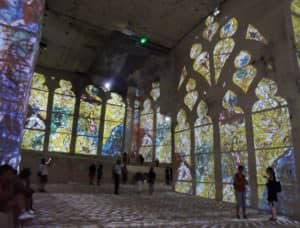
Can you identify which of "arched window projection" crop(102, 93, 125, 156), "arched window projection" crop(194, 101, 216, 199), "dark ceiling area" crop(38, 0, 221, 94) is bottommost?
"arched window projection" crop(194, 101, 216, 199)

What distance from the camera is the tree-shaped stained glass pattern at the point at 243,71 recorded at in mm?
7215

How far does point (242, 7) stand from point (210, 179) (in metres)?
6.08

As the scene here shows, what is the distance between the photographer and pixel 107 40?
12.4m

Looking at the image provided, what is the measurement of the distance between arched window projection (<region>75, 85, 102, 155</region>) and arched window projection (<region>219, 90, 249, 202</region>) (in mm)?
10386

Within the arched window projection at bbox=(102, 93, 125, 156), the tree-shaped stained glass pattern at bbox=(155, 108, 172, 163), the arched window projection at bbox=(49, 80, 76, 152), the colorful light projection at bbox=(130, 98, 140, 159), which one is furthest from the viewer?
the arched window projection at bbox=(102, 93, 125, 156)

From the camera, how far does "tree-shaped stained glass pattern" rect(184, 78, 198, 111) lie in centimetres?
967

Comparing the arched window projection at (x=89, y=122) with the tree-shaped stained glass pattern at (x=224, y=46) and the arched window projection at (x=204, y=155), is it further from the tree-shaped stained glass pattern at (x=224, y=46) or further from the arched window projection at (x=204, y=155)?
the tree-shaped stained glass pattern at (x=224, y=46)

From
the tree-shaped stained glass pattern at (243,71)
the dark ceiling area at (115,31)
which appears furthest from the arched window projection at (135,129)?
the tree-shaped stained glass pattern at (243,71)

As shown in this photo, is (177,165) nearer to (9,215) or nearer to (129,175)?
(129,175)

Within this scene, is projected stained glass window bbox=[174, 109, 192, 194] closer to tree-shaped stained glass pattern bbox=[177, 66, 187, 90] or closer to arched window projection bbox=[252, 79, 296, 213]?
tree-shaped stained glass pattern bbox=[177, 66, 187, 90]

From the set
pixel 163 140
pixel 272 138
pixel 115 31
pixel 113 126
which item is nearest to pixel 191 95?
pixel 272 138

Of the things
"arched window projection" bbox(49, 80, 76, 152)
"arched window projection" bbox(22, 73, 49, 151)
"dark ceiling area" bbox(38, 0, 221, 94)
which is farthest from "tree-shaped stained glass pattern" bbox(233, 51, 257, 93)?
"arched window projection" bbox(22, 73, 49, 151)

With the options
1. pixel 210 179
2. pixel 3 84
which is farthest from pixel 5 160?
pixel 210 179

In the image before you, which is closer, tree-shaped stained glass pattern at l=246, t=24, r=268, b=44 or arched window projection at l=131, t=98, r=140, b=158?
tree-shaped stained glass pattern at l=246, t=24, r=268, b=44
